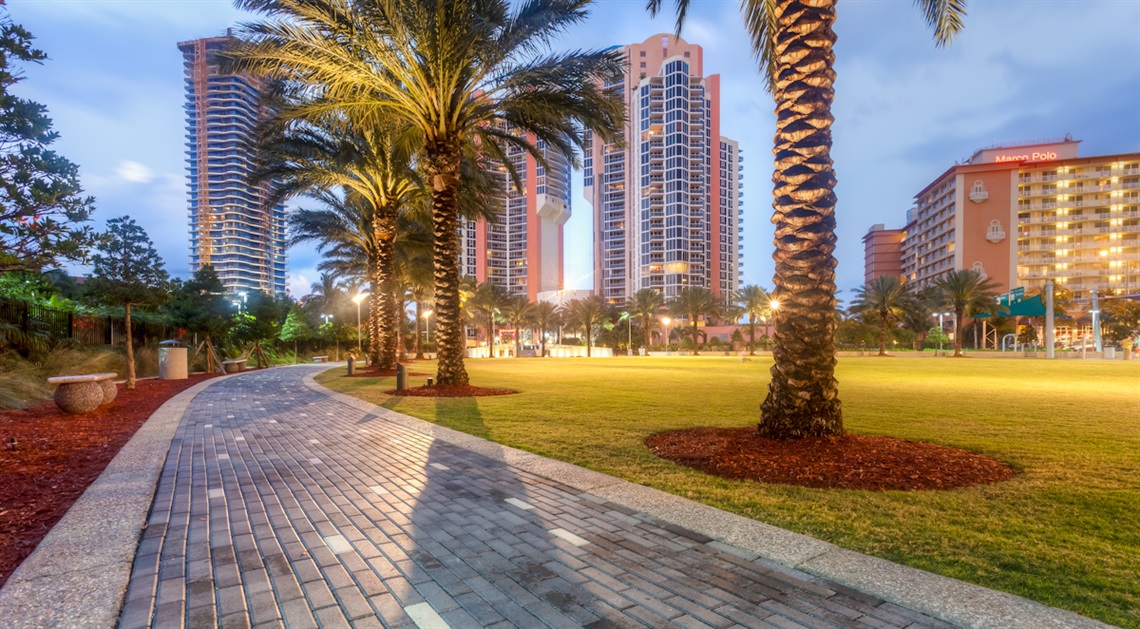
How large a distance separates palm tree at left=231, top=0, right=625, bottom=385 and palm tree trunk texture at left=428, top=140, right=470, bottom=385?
1.1 inches

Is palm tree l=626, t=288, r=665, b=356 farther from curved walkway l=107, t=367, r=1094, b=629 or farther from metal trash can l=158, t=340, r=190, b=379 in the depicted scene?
curved walkway l=107, t=367, r=1094, b=629

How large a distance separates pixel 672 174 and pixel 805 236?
127 metres

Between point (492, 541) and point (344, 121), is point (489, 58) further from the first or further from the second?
point (492, 541)

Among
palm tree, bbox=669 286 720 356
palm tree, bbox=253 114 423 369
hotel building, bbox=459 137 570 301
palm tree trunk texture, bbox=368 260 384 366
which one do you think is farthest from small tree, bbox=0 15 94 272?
hotel building, bbox=459 137 570 301

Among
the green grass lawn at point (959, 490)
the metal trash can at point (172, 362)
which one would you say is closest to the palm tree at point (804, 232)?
the green grass lawn at point (959, 490)

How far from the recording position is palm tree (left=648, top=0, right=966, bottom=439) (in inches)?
251

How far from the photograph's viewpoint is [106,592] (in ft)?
10.0

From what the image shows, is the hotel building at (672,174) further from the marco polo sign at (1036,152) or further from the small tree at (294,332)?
the small tree at (294,332)

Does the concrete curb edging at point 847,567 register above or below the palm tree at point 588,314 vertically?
below

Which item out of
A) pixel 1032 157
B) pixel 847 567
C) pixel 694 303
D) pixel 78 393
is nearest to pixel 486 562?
pixel 847 567

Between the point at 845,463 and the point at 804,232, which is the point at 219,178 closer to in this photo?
the point at 804,232

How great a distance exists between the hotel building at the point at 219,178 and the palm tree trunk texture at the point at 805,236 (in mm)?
133590

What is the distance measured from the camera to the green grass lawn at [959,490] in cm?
340

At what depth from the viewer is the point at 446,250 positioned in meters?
14.5
